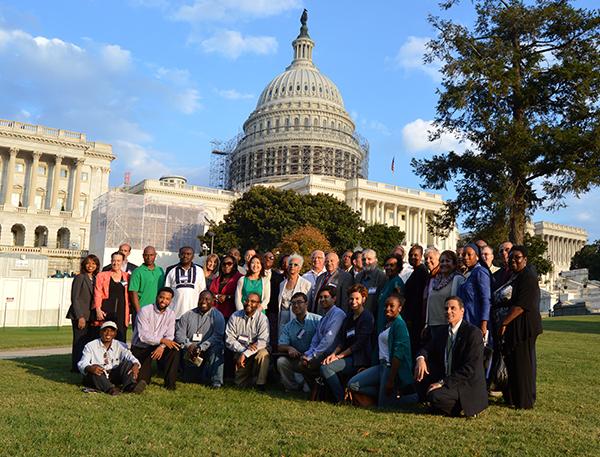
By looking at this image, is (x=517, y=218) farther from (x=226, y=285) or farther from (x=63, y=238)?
(x=63, y=238)

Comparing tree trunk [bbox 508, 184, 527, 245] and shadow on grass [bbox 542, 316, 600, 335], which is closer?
tree trunk [bbox 508, 184, 527, 245]

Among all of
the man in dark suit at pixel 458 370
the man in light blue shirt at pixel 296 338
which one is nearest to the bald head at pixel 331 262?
the man in light blue shirt at pixel 296 338

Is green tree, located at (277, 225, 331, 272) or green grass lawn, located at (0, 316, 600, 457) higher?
green tree, located at (277, 225, 331, 272)

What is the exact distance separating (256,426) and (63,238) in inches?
2922

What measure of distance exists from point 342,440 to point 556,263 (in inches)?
5068

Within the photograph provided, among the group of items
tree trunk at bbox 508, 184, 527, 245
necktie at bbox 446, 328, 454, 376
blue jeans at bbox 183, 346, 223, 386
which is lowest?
blue jeans at bbox 183, 346, 223, 386

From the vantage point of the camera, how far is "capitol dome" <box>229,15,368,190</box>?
103 m

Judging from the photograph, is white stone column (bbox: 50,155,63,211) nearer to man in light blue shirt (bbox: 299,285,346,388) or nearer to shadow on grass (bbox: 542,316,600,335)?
shadow on grass (bbox: 542,316,600,335)

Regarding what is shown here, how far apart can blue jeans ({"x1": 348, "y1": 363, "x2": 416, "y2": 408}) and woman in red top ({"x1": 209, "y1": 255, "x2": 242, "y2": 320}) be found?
121 inches

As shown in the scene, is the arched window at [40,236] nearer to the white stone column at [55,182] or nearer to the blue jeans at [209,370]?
the white stone column at [55,182]

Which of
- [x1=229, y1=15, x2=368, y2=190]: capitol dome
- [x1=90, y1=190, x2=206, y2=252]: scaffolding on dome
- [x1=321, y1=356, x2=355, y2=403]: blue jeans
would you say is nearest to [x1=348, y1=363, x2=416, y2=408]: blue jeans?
[x1=321, y1=356, x2=355, y2=403]: blue jeans

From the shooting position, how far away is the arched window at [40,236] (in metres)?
74.5

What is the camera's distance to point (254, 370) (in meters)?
9.53

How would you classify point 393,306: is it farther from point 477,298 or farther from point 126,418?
point 126,418
